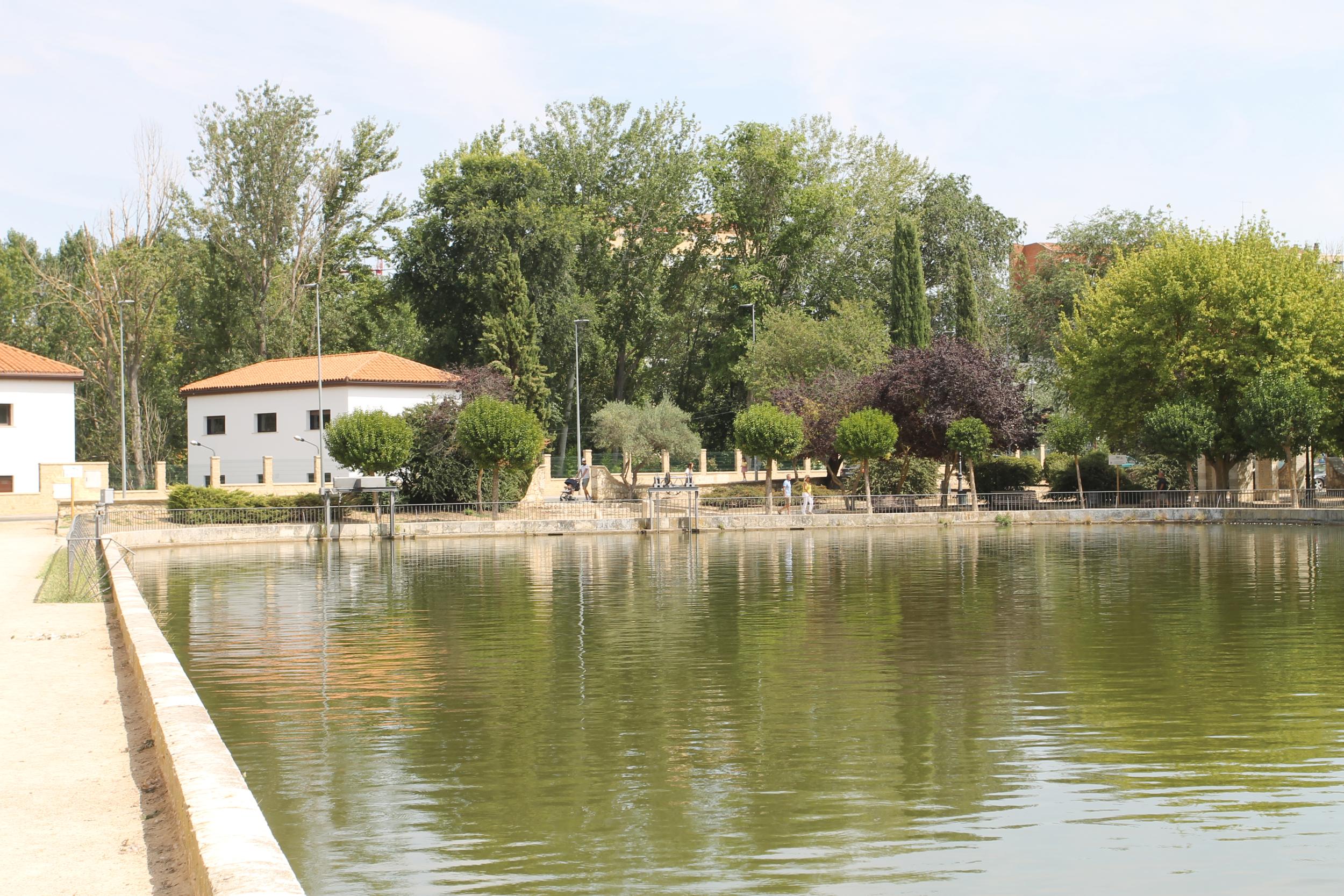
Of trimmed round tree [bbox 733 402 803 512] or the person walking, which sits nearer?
trimmed round tree [bbox 733 402 803 512]

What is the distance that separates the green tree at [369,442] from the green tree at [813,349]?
64.2 ft

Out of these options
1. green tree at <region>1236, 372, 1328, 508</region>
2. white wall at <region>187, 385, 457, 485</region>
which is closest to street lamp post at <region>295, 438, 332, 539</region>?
white wall at <region>187, 385, 457, 485</region>

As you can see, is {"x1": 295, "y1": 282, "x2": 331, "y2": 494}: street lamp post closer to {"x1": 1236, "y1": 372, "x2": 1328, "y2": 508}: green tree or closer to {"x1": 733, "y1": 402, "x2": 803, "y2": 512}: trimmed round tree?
{"x1": 733, "y1": 402, "x2": 803, "y2": 512}: trimmed round tree

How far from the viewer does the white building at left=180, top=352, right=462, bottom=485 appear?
2025 inches

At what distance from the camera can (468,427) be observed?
40.7 metres

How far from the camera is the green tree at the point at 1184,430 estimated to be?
41.1m

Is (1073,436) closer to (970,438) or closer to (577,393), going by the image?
(970,438)

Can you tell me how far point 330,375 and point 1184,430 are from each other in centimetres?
3244

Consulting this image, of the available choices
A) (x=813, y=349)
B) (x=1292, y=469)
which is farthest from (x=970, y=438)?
(x=813, y=349)

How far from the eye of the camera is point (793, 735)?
32.6 feet

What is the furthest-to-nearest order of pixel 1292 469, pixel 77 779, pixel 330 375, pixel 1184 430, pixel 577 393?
1. pixel 577 393
2. pixel 330 375
3. pixel 1292 469
4. pixel 1184 430
5. pixel 77 779

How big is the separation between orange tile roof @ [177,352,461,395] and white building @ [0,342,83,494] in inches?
215

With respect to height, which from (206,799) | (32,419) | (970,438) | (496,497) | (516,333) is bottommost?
(206,799)

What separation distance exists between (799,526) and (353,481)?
14.1 meters
